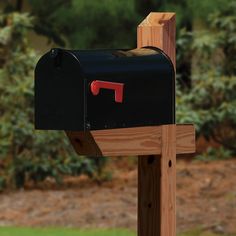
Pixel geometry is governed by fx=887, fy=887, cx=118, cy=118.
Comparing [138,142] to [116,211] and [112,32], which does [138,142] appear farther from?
[112,32]

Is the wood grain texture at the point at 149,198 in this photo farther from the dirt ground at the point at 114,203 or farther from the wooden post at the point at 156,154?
the dirt ground at the point at 114,203

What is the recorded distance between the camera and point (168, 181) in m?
3.91

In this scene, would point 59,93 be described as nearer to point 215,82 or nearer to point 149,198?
point 149,198

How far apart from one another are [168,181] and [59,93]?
0.69 metres

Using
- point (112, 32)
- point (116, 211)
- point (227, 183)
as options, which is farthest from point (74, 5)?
point (116, 211)

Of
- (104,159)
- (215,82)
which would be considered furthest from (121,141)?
(215,82)

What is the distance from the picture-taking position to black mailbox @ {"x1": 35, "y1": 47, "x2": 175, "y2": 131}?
11.5ft

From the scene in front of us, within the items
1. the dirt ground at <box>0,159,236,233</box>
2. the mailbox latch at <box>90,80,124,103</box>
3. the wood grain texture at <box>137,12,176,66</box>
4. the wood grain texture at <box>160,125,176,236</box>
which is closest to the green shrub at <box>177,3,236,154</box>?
the dirt ground at <box>0,159,236,233</box>

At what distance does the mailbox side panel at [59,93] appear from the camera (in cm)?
349

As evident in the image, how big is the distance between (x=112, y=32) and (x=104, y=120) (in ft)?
35.1

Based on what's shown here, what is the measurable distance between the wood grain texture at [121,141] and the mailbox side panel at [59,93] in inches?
3.4

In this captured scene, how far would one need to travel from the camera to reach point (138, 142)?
12.4ft

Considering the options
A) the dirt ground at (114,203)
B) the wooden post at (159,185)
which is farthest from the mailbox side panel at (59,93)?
the dirt ground at (114,203)

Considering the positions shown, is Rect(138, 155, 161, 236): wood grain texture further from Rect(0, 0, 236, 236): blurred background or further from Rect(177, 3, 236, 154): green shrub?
Rect(177, 3, 236, 154): green shrub
